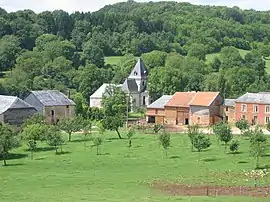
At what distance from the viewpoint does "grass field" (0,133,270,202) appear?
38844 mm

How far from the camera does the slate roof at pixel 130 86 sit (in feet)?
355

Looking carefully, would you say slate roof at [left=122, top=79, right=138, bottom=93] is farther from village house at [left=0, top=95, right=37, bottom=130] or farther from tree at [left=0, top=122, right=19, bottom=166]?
tree at [left=0, top=122, right=19, bottom=166]

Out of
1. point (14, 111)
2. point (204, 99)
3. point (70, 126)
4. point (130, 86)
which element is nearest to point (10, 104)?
point (14, 111)

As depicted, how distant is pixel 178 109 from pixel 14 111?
925 inches

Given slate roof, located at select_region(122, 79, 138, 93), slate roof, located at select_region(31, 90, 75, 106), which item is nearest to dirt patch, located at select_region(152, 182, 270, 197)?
slate roof, located at select_region(31, 90, 75, 106)

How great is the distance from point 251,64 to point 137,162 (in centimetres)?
9601

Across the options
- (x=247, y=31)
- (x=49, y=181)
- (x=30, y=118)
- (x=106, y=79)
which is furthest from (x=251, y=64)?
(x=49, y=181)

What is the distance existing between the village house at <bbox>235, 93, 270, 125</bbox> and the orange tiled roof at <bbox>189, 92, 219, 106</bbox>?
12.7ft

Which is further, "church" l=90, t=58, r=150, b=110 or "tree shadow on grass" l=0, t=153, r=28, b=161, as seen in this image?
"church" l=90, t=58, r=150, b=110

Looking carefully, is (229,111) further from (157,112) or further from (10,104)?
(10,104)

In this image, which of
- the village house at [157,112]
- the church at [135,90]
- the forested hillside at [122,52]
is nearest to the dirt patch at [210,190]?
the village house at [157,112]

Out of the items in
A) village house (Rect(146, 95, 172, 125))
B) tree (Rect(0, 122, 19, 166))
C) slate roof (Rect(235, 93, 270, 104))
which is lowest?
tree (Rect(0, 122, 19, 166))

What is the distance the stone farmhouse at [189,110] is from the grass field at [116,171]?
1966 centimetres

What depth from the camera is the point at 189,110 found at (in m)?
86.2
